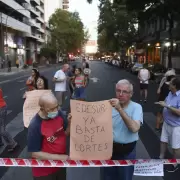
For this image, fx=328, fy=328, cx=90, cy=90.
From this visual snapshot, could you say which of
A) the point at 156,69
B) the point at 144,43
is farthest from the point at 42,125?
the point at 144,43

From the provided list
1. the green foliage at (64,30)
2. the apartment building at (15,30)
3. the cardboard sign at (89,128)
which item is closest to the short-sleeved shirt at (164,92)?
the cardboard sign at (89,128)

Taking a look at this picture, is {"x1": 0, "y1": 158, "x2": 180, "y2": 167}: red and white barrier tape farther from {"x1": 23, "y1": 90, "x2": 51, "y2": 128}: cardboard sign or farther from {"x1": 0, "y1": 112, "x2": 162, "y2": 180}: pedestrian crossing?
{"x1": 23, "y1": 90, "x2": 51, "y2": 128}: cardboard sign

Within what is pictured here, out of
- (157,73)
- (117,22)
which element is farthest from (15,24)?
(157,73)

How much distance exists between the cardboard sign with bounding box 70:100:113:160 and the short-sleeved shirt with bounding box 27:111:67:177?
0.14 m

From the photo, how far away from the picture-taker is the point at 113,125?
3.59 m

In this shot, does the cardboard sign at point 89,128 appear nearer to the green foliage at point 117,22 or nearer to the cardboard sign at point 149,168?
the cardboard sign at point 149,168

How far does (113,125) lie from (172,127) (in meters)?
2.19

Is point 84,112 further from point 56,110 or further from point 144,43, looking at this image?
point 144,43

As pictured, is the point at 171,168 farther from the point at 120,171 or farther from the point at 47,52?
the point at 47,52

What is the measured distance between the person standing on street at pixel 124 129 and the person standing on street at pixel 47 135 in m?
0.55

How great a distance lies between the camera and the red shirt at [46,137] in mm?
3305

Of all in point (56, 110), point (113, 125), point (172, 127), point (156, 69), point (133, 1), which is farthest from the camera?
point (156, 69)

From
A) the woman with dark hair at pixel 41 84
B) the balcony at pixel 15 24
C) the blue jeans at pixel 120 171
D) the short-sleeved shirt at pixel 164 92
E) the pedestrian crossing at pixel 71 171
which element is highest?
the balcony at pixel 15 24

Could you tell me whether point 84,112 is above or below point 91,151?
above
